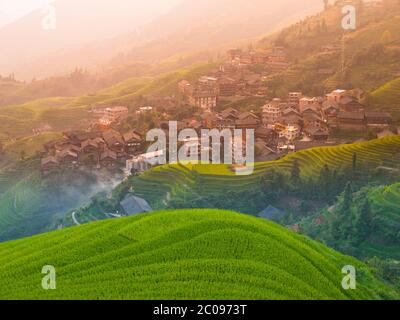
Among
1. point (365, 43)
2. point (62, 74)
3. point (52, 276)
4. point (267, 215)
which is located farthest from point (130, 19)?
point (52, 276)

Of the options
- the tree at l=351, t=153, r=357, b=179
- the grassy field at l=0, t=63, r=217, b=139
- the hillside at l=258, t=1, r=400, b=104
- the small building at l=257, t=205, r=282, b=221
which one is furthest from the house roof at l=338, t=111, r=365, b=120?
the grassy field at l=0, t=63, r=217, b=139

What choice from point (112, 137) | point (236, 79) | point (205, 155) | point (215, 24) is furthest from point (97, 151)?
point (215, 24)

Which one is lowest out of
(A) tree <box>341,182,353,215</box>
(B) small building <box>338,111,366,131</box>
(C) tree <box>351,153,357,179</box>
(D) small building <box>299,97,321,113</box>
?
(A) tree <box>341,182,353,215</box>

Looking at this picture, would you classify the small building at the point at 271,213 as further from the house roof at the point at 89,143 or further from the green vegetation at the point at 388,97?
the house roof at the point at 89,143

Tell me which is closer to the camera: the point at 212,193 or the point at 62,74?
the point at 212,193

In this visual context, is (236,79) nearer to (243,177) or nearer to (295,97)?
(295,97)

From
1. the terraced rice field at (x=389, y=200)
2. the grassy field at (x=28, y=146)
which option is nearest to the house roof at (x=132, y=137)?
the grassy field at (x=28, y=146)

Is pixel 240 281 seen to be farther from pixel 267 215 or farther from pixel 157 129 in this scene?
pixel 157 129

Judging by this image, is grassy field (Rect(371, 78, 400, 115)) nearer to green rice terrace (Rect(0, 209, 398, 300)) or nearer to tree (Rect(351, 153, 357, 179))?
tree (Rect(351, 153, 357, 179))
